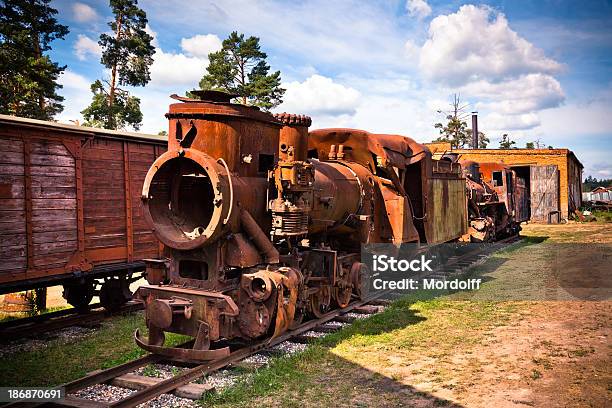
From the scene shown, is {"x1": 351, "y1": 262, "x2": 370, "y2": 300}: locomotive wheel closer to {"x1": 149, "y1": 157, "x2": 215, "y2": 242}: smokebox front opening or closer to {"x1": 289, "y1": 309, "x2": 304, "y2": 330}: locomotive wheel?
{"x1": 289, "y1": 309, "x2": 304, "y2": 330}: locomotive wheel

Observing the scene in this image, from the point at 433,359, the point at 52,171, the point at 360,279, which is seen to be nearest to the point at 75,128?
the point at 52,171

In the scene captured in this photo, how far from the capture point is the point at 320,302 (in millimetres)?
8422

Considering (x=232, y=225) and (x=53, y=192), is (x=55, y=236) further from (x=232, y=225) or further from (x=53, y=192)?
(x=232, y=225)

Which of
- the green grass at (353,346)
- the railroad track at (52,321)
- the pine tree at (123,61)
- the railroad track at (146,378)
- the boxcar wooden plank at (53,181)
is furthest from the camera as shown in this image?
the pine tree at (123,61)

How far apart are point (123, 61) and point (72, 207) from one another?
21.3 meters

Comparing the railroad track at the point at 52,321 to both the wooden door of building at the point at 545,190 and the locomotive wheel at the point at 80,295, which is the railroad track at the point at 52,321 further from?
the wooden door of building at the point at 545,190

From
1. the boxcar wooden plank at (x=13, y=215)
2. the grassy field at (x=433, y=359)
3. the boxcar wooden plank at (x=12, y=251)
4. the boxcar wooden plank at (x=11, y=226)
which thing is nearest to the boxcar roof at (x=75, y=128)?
the boxcar wooden plank at (x=13, y=215)

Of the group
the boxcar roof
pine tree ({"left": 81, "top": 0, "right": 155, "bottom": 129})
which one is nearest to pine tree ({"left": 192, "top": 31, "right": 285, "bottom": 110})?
pine tree ({"left": 81, "top": 0, "right": 155, "bottom": 129})

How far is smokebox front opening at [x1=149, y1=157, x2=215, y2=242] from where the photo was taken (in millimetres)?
6520

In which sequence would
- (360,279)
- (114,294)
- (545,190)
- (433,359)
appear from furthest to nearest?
1. (545,190)
2. (114,294)
3. (360,279)
4. (433,359)

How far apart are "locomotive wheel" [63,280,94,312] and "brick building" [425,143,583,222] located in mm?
26160

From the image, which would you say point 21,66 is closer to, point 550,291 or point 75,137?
point 75,137

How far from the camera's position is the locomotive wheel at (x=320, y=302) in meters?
8.26

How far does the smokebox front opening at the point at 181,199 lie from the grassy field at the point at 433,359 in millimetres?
1907
